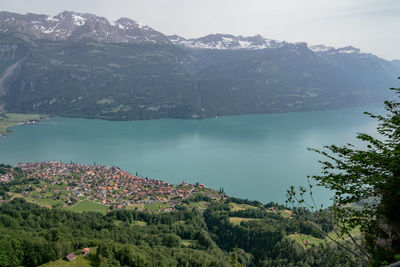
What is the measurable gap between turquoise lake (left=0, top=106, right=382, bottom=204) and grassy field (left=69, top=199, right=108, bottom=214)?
70.9 ft

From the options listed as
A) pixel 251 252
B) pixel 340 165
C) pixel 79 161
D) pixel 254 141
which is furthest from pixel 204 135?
pixel 340 165

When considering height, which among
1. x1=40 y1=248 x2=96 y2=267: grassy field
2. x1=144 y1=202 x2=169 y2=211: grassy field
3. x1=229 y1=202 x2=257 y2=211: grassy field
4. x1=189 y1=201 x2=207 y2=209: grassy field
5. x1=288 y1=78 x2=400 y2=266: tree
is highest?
x1=288 y1=78 x2=400 y2=266: tree

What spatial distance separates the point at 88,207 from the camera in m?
62.7

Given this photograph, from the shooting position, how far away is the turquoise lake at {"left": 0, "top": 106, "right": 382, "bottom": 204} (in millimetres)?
78688

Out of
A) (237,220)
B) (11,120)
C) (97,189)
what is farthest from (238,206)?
(11,120)

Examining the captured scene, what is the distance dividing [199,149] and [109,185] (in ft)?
143

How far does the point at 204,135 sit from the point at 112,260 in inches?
4480

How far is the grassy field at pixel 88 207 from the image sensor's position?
61.2 m

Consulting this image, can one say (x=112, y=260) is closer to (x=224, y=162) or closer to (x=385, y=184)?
(x=385, y=184)

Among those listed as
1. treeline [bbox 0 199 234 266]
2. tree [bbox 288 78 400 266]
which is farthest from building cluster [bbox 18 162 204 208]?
tree [bbox 288 78 400 266]

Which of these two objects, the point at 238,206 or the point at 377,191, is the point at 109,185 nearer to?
the point at 238,206

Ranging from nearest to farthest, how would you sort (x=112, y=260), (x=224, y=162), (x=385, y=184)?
(x=385, y=184), (x=112, y=260), (x=224, y=162)

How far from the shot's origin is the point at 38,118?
18925 cm

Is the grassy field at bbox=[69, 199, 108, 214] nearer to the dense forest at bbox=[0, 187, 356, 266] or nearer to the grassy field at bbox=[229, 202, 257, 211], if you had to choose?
the dense forest at bbox=[0, 187, 356, 266]
